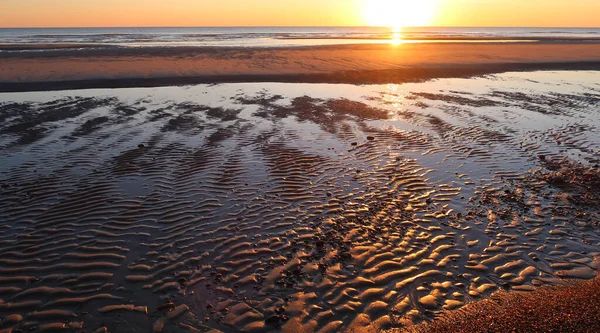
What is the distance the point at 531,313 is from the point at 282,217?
4838 millimetres

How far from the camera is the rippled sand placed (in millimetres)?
5965

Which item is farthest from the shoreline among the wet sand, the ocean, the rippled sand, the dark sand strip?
the ocean

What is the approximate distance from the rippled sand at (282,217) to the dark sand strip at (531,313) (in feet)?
0.84

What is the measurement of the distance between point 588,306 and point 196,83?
2420cm

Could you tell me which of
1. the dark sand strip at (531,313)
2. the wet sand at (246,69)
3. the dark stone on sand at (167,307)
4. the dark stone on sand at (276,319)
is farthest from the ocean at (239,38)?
the dark sand strip at (531,313)

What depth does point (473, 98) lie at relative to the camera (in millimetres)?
21703

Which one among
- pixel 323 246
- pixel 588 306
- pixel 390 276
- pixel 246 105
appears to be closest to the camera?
pixel 588 306

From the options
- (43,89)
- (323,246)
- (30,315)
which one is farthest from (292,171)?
(43,89)

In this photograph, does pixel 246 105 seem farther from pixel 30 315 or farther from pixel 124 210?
pixel 30 315

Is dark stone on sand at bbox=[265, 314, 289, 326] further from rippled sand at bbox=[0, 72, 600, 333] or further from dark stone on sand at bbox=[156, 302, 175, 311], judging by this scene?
dark stone on sand at bbox=[156, 302, 175, 311]

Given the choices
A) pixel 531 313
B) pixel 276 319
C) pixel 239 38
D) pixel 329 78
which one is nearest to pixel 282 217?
pixel 276 319

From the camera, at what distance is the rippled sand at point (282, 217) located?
19.6ft

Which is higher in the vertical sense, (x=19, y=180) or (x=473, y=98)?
(x=473, y=98)

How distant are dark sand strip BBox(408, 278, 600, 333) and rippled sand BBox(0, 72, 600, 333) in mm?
257
